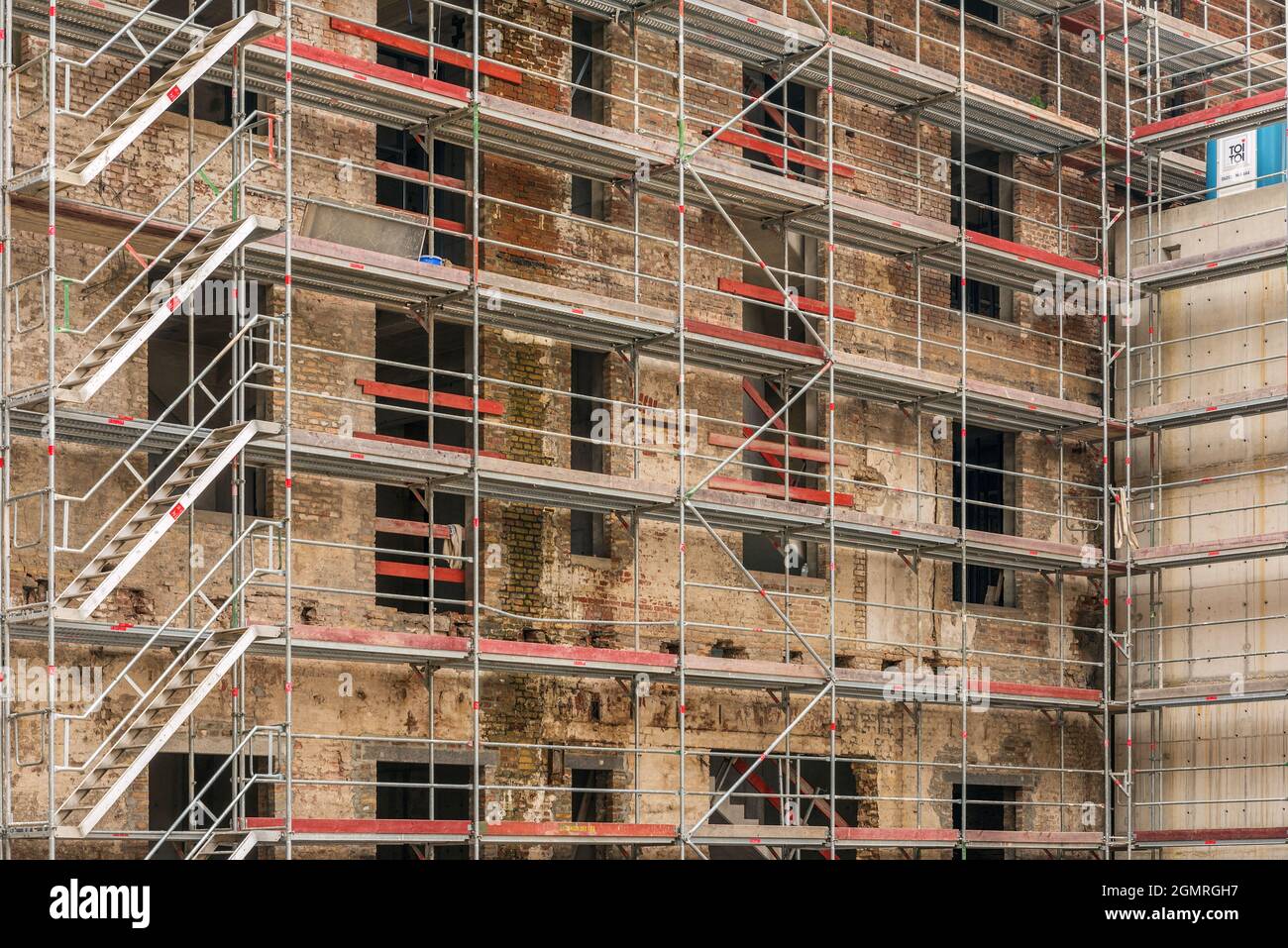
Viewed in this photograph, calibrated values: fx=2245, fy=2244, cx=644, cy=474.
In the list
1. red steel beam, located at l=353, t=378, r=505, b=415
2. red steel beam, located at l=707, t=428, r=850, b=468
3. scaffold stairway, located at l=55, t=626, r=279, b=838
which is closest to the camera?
scaffold stairway, located at l=55, t=626, r=279, b=838

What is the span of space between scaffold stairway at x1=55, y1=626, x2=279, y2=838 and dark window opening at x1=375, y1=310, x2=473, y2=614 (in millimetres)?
Result: 3246

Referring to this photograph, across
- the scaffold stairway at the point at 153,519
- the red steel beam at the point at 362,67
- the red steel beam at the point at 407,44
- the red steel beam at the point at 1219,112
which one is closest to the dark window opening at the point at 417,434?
the red steel beam at the point at 362,67

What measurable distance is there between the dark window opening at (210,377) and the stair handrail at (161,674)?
0.76m

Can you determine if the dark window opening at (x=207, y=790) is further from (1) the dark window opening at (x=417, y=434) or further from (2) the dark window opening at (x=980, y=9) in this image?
(2) the dark window opening at (x=980, y=9)

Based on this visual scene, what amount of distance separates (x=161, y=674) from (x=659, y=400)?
20.3 ft

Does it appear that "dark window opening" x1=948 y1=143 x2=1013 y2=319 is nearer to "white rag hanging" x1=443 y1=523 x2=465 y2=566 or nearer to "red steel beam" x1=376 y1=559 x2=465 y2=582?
"white rag hanging" x1=443 y1=523 x2=465 y2=566

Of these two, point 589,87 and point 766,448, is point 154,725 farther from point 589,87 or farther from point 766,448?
point 589,87

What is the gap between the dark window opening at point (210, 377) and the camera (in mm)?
18969

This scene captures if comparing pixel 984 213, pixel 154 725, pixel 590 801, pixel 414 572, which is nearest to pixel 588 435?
pixel 414 572

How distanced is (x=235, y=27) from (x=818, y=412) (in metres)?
8.38

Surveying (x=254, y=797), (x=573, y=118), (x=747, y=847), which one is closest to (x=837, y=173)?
(x=573, y=118)

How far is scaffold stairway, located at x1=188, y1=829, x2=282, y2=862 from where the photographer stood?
56.4ft

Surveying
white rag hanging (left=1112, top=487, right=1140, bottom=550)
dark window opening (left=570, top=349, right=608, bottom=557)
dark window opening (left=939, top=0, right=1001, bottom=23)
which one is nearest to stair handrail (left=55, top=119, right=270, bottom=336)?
dark window opening (left=570, top=349, right=608, bottom=557)

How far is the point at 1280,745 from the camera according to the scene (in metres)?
24.7
